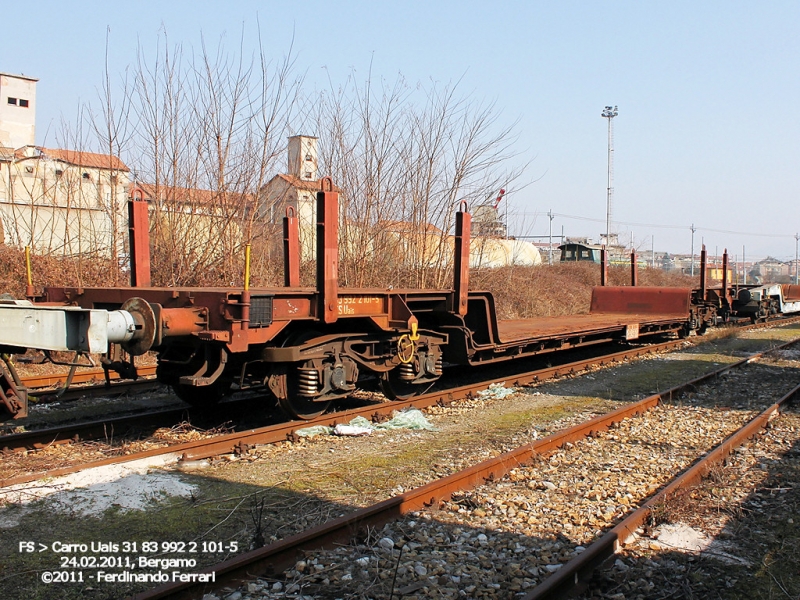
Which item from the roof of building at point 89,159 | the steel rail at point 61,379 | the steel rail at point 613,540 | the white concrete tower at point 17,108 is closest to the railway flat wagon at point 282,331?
the steel rail at point 61,379

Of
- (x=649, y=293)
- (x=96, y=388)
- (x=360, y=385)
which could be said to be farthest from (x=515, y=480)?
(x=649, y=293)

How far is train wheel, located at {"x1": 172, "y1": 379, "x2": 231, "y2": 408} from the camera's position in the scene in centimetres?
739

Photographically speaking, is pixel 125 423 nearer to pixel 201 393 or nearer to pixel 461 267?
pixel 201 393

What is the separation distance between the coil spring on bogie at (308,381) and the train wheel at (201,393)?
1079mm

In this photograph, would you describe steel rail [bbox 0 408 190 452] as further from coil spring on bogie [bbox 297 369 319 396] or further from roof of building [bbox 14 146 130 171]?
roof of building [bbox 14 146 130 171]

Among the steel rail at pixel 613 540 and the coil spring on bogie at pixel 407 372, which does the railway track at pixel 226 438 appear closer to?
the coil spring on bogie at pixel 407 372

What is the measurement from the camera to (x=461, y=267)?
27.4 ft

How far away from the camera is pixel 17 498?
4.50m

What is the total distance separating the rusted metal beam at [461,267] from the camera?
27.3 feet

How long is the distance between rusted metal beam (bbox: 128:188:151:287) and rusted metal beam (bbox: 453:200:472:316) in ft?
12.2

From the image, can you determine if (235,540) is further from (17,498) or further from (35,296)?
(35,296)

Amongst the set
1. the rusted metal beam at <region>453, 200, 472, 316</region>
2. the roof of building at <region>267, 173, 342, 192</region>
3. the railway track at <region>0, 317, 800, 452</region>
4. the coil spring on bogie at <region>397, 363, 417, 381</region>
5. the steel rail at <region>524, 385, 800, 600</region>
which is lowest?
the steel rail at <region>524, 385, 800, 600</region>

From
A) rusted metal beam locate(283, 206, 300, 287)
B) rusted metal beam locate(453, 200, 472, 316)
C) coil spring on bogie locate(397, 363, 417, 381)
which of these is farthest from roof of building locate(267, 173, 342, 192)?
coil spring on bogie locate(397, 363, 417, 381)

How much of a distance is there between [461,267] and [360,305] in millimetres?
1774
